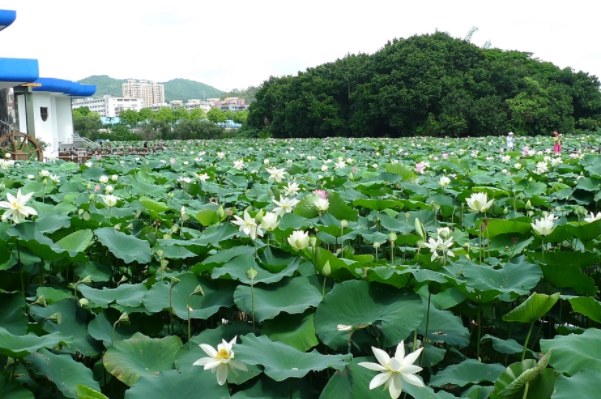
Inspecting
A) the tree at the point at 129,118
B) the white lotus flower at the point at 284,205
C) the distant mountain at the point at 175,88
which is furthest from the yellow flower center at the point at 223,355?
the distant mountain at the point at 175,88

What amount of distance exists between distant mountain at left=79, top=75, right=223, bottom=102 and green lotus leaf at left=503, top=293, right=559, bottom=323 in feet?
586

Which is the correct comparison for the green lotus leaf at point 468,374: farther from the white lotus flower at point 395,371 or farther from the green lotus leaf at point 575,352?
the white lotus flower at point 395,371

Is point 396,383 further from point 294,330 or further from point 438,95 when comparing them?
point 438,95

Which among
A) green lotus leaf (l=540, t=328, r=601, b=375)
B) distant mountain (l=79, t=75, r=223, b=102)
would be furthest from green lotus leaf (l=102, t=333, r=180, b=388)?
distant mountain (l=79, t=75, r=223, b=102)

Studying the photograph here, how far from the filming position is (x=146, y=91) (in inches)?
6954

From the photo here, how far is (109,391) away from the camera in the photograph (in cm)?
125

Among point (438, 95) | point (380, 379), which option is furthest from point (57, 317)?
point (438, 95)

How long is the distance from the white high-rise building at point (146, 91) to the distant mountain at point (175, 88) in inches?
111

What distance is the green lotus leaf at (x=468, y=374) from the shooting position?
3.52 ft

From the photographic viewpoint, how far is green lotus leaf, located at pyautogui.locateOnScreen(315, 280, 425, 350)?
109 centimetres

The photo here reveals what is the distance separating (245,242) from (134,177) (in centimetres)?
179

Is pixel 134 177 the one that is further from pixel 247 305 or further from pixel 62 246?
pixel 247 305

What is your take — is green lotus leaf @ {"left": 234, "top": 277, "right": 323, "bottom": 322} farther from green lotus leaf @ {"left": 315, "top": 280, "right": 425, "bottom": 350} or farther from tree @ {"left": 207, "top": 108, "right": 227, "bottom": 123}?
tree @ {"left": 207, "top": 108, "right": 227, "bottom": 123}

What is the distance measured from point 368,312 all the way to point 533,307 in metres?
0.34
